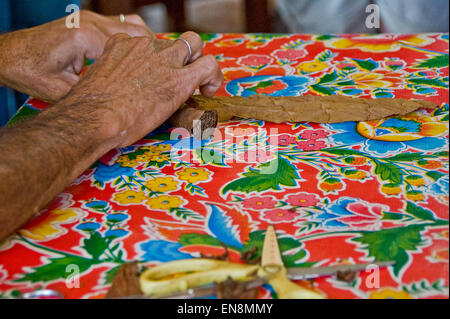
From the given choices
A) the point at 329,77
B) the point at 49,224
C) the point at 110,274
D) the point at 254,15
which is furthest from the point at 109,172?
the point at 254,15

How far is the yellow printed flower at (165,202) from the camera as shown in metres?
0.67

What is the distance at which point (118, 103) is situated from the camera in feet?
2.61

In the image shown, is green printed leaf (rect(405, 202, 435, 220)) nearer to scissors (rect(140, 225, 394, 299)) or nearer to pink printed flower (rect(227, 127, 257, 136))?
scissors (rect(140, 225, 394, 299))

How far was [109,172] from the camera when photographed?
2.53 feet

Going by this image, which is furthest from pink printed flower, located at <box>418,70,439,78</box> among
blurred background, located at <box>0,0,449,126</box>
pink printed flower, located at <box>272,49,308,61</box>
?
blurred background, located at <box>0,0,449,126</box>

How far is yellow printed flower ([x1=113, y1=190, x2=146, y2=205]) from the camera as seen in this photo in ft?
2.27

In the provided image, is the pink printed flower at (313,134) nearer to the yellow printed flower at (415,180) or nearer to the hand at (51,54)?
the yellow printed flower at (415,180)

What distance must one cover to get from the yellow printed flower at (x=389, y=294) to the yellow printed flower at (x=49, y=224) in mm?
354

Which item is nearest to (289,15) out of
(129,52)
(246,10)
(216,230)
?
(246,10)

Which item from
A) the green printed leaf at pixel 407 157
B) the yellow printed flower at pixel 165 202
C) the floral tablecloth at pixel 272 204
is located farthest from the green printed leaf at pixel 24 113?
the green printed leaf at pixel 407 157

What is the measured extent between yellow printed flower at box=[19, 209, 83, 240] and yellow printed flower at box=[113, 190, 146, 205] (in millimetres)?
53

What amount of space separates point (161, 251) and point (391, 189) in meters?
0.29

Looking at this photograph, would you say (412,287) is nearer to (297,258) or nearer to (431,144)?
(297,258)

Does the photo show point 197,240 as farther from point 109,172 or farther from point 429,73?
point 429,73
